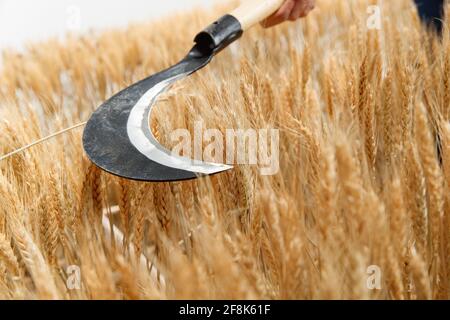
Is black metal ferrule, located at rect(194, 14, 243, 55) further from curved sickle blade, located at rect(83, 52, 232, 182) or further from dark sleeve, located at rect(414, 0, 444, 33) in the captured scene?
dark sleeve, located at rect(414, 0, 444, 33)

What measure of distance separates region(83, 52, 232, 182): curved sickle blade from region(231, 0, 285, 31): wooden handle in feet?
0.46

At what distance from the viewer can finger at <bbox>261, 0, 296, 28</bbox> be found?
49.1 inches

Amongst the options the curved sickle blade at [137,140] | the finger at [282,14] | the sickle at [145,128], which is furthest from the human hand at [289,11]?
the curved sickle blade at [137,140]

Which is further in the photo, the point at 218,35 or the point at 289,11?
the point at 289,11

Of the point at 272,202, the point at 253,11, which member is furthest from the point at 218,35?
the point at 272,202

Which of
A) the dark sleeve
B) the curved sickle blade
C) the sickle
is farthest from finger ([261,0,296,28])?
the dark sleeve

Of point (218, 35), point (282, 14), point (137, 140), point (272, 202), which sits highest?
point (282, 14)

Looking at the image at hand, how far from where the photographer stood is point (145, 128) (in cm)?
83

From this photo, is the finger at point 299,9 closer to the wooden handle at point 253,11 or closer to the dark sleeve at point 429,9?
the wooden handle at point 253,11

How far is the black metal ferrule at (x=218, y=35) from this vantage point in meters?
1.01

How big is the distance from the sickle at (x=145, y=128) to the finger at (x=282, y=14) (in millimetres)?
123

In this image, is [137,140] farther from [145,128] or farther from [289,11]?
[289,11]

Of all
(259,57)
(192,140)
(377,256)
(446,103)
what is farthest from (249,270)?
(259,57)

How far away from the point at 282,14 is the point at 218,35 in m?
0.32
